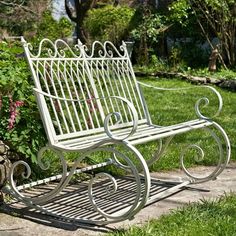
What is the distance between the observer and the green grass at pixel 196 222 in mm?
3104

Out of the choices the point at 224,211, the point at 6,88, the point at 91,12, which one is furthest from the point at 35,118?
the point at 91,12

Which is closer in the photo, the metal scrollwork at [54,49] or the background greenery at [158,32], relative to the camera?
the metal scrollwork at [54,49]

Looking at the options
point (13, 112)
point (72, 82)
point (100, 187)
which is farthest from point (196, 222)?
point (72, 82)

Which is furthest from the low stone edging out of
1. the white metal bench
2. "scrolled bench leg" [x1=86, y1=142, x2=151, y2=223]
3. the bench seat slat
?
"scrolled bench leg" [x1=86, y1=142, x2=151, y2=223]

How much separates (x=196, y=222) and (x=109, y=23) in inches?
533

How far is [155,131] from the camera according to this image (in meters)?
4.05

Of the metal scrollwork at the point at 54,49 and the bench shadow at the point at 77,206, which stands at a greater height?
the metal scrollwork at the point at 54,49

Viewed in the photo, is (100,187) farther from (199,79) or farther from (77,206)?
(199,79)

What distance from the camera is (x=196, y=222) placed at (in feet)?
10.8

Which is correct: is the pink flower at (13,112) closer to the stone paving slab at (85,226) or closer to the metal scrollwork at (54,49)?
the metal scrollwork at (54,49)

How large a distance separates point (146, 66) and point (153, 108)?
5892mm

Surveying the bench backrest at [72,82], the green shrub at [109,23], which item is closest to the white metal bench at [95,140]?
the bench backrest at [72,82]

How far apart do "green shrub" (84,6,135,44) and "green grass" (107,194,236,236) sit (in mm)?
12601

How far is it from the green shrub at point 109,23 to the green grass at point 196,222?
1260 cm
